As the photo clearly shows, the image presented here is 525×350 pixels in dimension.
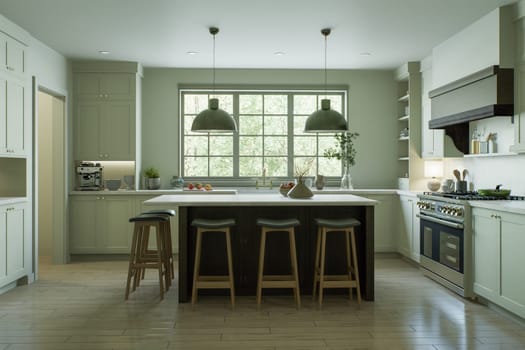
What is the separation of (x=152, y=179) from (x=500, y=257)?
15.5 feet

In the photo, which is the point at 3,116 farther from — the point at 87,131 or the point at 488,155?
the point at 488,155

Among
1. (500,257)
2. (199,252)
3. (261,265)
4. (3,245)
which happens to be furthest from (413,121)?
(3,245)

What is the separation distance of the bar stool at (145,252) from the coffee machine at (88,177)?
6.67 ft

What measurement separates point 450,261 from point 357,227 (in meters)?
1.01

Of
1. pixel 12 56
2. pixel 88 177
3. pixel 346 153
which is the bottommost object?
pixel 88 177

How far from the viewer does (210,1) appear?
4480 mm

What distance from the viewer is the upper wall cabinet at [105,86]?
23.0 ft

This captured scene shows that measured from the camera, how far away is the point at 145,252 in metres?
Answer: 5.26

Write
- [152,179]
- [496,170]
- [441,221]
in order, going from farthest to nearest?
1. [152,179]
2. [496,170]
3. [441,221]

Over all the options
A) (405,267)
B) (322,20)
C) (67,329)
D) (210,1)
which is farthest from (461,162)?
(67,329)

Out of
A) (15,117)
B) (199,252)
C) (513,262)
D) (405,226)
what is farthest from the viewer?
(405,226)

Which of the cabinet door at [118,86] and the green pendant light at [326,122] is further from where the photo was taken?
the cabinet door at [118,86]


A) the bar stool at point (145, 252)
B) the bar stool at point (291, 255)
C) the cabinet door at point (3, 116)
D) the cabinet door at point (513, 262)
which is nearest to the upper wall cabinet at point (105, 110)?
the cabinet door at point (3, 116)

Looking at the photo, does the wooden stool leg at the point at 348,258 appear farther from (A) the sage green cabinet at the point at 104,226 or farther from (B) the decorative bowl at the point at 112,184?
(B) the decorative bowl at the point at 112,184
